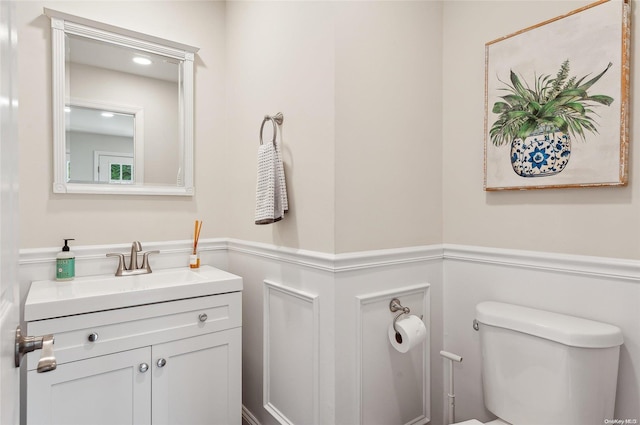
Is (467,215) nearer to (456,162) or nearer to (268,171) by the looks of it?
(456,162)

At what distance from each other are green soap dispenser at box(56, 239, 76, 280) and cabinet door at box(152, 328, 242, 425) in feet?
1.77

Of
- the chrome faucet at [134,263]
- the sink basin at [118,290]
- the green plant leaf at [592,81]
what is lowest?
the sink basin at [118,290]

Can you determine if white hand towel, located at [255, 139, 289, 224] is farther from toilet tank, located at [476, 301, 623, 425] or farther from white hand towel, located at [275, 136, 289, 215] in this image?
toilet tank, located at [476, 301, 623, 425]

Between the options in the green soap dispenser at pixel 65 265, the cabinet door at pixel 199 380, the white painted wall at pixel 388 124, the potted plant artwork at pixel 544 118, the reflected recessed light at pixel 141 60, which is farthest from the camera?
the reflected recessed light at pixel 141 60

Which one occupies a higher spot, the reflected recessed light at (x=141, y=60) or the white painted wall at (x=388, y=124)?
the reflected recessed light at (x=141, y=60)

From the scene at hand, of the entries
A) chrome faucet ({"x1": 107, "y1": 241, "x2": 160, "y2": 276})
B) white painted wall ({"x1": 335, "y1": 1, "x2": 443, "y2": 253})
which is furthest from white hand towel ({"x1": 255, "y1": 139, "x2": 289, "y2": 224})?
chrome faucet ({"x1": 107, "y1": 241, "x2": 160, "y2": 276})

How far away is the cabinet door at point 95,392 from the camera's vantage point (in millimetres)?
1271

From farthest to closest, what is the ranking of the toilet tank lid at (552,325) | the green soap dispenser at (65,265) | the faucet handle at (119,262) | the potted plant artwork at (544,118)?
1. the faucet handle at (119,262)
2. the green soap dispenser at (65,265)
3. the potted plant artwork at (544,118)
4. the toilet tank lid at (552,325)

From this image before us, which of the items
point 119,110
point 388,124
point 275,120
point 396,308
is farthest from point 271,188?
point 119,110

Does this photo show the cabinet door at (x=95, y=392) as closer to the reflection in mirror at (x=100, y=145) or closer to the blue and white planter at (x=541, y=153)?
the reflection in mirror at (x=100, y=145)

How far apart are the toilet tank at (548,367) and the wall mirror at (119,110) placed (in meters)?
1.62

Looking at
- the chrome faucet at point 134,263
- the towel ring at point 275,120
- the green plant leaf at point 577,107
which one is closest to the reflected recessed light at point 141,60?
the towel ring at point 275,120

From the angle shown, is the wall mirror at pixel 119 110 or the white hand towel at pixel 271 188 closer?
the white hand towel at pixel 271 188

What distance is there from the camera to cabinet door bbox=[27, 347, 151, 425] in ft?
4.17
